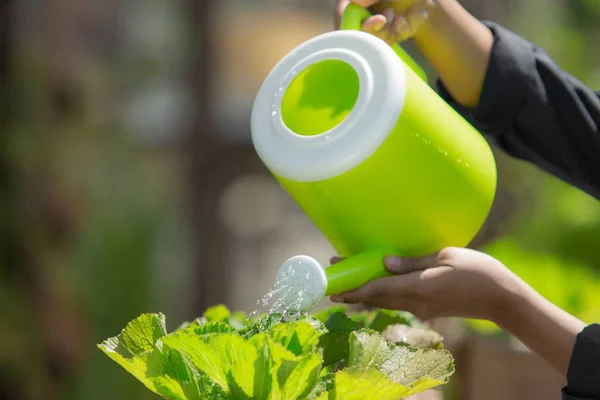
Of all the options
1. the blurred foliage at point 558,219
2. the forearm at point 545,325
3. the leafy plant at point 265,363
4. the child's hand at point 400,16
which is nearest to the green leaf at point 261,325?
the leafy plant at point 265,363

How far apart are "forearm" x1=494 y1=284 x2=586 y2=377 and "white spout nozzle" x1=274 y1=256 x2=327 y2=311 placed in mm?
211

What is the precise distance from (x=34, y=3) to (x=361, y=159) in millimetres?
2069

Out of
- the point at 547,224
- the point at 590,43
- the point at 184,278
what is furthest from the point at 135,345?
the point at 590,43

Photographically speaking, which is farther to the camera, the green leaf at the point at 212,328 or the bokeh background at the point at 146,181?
the bokeh background at the point at 146,181

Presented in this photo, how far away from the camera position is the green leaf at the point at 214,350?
0.51 metres

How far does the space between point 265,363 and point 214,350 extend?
3 cm

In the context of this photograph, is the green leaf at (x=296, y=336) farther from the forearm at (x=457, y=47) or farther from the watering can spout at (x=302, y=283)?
the forearm at (x=457, y=47)

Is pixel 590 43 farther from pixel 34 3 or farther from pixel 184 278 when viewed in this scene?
pixel 34 3

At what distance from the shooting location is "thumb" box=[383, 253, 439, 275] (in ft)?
2.39

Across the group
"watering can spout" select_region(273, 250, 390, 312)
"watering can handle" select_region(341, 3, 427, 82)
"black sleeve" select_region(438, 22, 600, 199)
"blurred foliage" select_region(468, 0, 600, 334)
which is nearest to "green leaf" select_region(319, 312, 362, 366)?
"watering can spout" select_region(273, 250, 390, 312)

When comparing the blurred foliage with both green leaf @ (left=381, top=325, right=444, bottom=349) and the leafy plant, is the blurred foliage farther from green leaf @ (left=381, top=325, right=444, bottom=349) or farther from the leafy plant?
the leafy plant

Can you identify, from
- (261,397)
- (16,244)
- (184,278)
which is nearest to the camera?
(261,397)

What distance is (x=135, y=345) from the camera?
582 millimetres

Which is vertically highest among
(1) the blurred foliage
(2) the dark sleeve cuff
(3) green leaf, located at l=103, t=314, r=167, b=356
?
(2) the dark sleeve cuff
